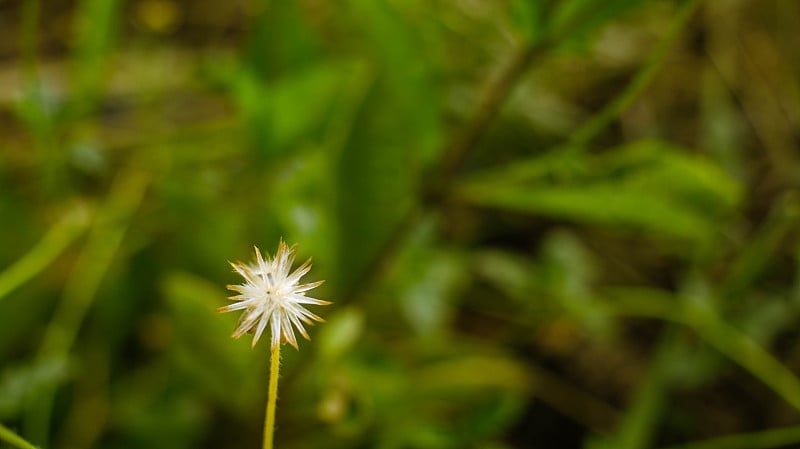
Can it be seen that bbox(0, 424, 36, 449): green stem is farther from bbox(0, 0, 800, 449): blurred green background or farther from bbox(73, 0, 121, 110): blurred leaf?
bbox(73, 0, 121, 110): blurred leaf

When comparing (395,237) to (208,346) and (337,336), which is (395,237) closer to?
(337,336)

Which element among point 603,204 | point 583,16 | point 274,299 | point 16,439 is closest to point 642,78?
point 583,16

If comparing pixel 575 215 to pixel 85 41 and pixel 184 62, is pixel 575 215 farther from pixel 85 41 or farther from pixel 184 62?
pixel 184 62

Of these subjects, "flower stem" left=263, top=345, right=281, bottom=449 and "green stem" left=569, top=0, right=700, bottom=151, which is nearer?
"flower stem" left=263, top=345, right=281, bottom=449

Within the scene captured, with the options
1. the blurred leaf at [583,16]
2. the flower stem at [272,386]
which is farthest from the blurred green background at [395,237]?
the flower stem at [272,386]

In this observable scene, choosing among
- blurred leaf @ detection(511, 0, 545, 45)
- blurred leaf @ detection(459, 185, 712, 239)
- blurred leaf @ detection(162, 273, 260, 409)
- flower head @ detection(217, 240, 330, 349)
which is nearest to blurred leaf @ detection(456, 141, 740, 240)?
blurred leaf @ detection(459, 185, 712, 239)

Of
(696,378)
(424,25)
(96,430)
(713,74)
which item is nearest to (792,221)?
(696,378)

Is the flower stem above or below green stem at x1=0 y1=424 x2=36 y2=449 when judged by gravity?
above

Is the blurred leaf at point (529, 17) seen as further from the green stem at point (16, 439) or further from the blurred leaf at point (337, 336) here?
the green stem at point (16, 439)
